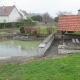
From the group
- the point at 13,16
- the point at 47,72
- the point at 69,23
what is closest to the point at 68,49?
the point at 69,23

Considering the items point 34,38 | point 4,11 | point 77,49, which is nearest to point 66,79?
point 77,49

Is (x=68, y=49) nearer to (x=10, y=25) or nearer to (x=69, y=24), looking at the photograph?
(x=69, y=24)

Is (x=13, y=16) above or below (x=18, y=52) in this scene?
above

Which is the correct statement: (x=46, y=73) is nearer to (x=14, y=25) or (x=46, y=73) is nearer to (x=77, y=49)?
(x=77, y=49)

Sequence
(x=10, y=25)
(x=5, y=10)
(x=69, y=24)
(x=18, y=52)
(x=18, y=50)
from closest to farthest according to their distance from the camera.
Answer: (x=69, y=24), (x=18, y=52), (x=18, y=50), (x=10, y=25), (x=5, y=10)

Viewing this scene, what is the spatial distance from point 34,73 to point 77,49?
5227mm

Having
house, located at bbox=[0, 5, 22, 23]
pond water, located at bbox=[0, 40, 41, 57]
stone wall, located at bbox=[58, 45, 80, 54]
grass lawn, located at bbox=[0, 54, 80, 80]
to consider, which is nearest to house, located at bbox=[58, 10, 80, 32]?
stone wall, located at bbox=[58, 45, 80, 54]

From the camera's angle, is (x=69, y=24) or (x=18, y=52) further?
(x=18, y=52)

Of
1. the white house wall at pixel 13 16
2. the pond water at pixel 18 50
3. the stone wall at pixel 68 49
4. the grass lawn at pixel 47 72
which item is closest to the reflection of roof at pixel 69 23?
the stone wall at pixel 68 49

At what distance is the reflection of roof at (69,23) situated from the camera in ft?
45.0

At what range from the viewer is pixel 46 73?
7824 mm

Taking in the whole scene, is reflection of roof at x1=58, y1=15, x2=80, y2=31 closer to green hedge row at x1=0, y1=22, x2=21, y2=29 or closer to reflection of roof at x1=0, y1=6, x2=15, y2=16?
green hedge row at x1=0, y1=22, x2=21, y2=29

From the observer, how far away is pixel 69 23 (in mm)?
14086

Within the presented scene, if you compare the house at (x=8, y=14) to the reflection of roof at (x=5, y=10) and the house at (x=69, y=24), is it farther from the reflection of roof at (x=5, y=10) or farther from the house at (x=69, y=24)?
the house at (x=69, y=24)
